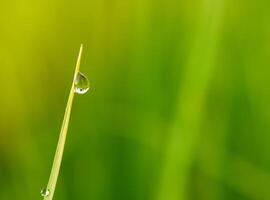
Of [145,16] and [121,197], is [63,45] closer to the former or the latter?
[145,16]

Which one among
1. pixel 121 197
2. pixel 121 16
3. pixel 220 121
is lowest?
pixel 121 197

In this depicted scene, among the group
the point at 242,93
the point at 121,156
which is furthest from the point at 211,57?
the point at 121,156

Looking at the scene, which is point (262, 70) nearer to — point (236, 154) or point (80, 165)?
point (236, 154)

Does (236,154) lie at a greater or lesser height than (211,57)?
lesser

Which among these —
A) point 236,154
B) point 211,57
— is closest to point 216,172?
point 236,154

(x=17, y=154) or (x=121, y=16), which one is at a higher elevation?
(x=121, y=16)

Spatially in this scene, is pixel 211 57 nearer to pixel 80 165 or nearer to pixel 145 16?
pixel 145 16
